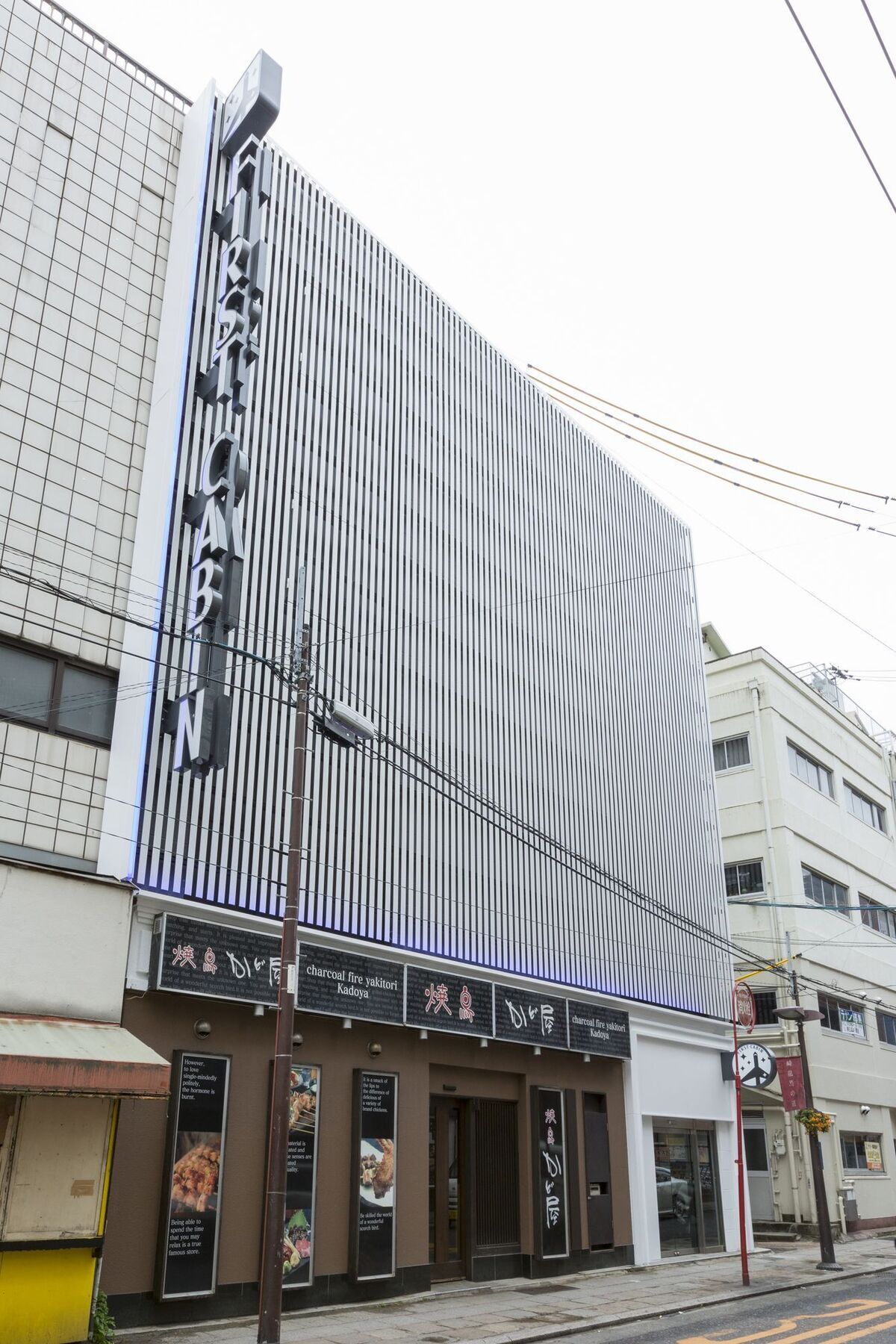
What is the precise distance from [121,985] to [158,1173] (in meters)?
2.57

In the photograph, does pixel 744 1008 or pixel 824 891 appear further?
pixel 824 891

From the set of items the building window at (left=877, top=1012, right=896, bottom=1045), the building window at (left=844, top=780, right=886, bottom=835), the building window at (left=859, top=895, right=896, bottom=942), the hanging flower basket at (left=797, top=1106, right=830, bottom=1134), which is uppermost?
the building window at (left=844, top=780, right=886, bottom=835)

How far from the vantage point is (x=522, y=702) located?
24.0 m

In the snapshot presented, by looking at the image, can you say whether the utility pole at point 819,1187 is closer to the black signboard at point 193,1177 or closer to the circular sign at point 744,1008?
the circular sign at point 744,1008

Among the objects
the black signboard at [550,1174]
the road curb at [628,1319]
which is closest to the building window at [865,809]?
A: the road curb at [628,1319]

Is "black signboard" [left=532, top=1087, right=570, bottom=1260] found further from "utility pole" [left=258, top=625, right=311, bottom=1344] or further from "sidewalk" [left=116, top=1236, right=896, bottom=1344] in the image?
"utility pole" [left=258, top=625, right=311, bottom=1344]

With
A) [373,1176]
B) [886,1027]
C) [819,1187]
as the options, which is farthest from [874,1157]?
[373,1176]

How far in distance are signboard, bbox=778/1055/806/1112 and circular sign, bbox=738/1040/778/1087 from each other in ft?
13.2

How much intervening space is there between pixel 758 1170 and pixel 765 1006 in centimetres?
497

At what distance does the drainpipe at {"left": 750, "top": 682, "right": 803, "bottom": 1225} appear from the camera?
31.7 m

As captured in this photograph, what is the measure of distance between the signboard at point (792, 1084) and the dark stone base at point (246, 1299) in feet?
37.0

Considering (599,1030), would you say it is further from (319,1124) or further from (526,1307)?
(319,1124)

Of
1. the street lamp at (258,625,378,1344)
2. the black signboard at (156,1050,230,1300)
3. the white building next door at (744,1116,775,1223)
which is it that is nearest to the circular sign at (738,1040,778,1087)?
the street lamp at (258,625,378,1344)

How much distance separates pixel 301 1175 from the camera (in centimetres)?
1597
